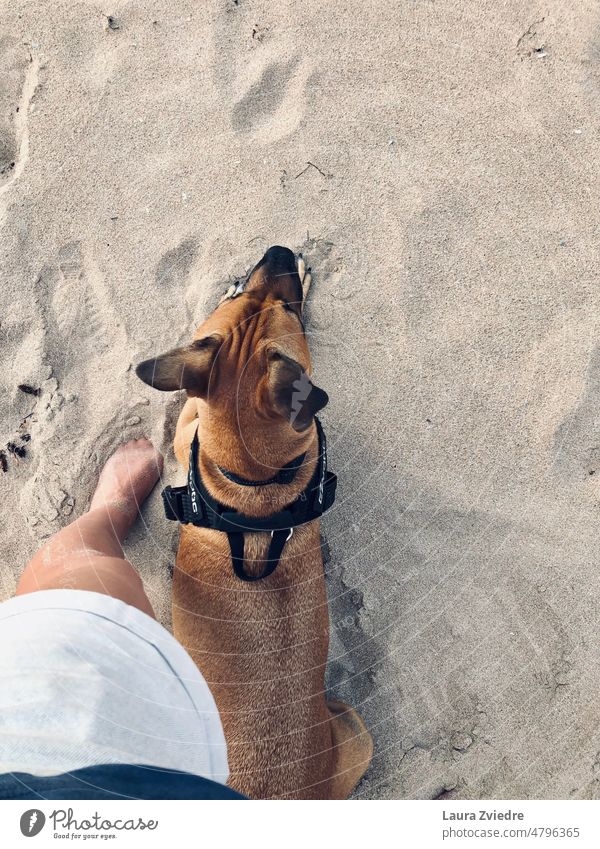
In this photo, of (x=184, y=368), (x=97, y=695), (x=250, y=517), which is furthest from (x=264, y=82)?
(x=97, y=695)

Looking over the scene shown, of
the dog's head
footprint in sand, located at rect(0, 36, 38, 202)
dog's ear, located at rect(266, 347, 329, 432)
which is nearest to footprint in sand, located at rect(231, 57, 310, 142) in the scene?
footprint in sand, located at rect(0, 36, 38, 202)

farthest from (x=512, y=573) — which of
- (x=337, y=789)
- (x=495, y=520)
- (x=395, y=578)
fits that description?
(x=337, y=789)

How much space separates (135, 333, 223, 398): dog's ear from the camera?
2.69m

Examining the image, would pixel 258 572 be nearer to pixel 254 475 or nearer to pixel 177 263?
pixel 254 475

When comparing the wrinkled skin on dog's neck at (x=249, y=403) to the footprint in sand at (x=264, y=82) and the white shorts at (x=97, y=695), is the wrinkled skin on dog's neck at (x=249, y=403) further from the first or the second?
the footprint in sand at (x=264, y=82)

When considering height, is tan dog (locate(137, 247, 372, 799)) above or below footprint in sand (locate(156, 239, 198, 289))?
below

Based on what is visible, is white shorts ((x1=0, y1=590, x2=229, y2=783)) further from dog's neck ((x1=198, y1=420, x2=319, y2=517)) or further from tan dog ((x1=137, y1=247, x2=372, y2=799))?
dog's neck ((x1=198, y1=420, x2=319, y2=517))

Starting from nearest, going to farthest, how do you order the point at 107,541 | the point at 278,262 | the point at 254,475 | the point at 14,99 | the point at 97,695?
the point at 97,695
the point at 254,475
the point at 278,262
the point at 107,541
the point at 14,99

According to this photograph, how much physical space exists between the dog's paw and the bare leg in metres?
1.36

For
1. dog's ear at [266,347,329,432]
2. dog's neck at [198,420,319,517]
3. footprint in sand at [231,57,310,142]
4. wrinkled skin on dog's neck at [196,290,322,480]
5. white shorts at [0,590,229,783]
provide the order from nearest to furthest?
1. white shorts at [0,590,229,783]
2. dog's ear at [266,347,329,432]
3. wrinkled skin on dog's neck at [196,290,322,480]
4. dog's neck at [198,420,319,517]
5. footprint in sand at [231,57,310,142]

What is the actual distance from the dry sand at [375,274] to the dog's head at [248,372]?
87 centimetres

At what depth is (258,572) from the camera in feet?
9.34

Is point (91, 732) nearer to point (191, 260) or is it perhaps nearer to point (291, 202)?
point (191, 260)

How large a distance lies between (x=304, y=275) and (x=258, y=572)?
1843mm
